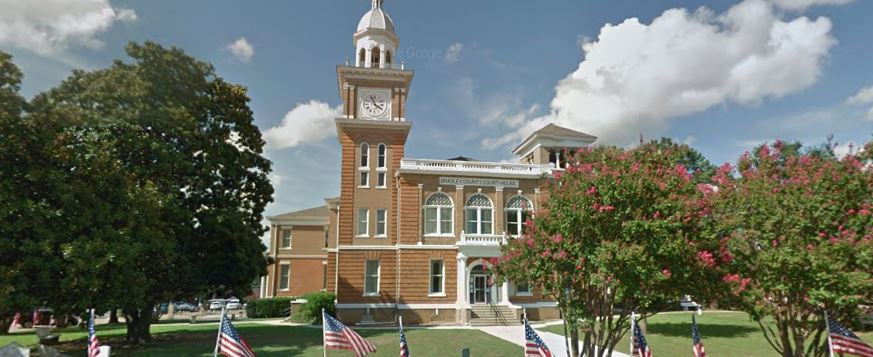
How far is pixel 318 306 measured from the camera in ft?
107

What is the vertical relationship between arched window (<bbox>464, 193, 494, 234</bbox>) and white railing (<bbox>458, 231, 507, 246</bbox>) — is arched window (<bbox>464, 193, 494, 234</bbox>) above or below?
above

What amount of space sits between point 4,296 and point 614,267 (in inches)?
626

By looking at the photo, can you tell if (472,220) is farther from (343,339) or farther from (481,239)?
(343,339)

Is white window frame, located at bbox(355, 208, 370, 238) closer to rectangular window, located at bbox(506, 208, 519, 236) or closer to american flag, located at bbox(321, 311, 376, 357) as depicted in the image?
rectangular window, located at bbox(506, 208, 519, 236)

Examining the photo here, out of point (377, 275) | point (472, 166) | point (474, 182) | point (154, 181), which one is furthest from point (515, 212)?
point (154, 181)

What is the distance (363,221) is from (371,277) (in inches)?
135

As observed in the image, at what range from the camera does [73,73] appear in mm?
18266

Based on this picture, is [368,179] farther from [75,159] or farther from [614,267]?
[614,267]

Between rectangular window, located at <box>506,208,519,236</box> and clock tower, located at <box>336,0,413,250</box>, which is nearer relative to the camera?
clock tower, located at <box>336,0,413,250</box>

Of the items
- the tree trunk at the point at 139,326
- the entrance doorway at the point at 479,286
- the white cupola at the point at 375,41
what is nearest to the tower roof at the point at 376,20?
the white cupola at the point at 375,41

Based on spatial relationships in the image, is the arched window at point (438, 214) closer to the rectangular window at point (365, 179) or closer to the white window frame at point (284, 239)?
the rectangular window at point (365, 179)

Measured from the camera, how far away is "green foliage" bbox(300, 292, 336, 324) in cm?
3234

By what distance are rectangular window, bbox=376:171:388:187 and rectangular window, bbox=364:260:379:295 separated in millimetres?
4769

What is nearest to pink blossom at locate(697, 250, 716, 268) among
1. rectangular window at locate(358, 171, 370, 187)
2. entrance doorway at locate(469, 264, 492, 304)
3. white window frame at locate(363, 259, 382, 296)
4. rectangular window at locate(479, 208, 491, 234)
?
entrance doorway at locate(469, 264, 492, 304)
